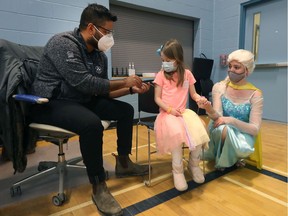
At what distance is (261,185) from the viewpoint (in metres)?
1.49

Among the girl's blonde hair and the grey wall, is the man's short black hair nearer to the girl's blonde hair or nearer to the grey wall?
the girl's blonde hair

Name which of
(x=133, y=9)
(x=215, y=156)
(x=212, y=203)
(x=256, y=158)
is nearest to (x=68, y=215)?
(x=212, y=203)

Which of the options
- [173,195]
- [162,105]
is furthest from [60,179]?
[162,105]

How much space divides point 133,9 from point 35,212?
313cm

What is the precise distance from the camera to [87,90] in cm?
128

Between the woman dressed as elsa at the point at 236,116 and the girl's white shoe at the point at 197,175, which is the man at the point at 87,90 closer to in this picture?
the girl's white shoe at the point at 197,175

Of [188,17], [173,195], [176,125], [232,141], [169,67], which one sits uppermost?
[188,17]

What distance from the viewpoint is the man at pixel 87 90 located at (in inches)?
46.1

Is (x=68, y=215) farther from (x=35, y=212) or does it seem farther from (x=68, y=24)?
(x=68, y=24)

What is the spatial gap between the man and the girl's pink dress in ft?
0.63

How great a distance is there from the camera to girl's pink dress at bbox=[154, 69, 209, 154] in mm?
1330

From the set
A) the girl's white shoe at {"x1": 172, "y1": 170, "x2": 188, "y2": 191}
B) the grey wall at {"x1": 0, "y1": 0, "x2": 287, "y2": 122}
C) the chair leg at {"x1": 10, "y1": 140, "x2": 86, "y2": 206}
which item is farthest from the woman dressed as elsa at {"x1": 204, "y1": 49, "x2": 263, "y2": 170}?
the grey wall at {"x1": 0, "y1": 0, "x2": 287, "y2": 122}

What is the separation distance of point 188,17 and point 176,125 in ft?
10.7

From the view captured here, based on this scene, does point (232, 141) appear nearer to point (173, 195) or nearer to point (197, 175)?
point (197, 175)
